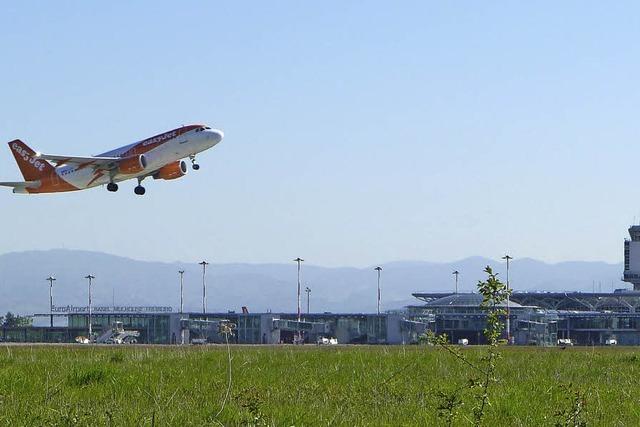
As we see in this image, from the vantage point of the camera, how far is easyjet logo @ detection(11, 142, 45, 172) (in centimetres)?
10857

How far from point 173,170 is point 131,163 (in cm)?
398

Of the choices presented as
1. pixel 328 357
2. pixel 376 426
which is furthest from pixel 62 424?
pixel 328 357

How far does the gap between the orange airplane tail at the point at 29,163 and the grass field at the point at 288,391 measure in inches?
3041

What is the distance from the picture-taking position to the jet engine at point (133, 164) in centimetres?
9681

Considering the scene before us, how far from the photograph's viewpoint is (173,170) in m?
99.4

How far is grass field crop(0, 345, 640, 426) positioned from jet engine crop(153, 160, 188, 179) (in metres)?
66.6

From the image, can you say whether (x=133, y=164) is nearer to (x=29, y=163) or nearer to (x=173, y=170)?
(x=173, y=170)

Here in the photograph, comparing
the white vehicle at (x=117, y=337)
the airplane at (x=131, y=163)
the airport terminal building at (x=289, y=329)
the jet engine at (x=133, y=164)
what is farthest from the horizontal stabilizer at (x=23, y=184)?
the airport terminal building at (x=289, y=329)

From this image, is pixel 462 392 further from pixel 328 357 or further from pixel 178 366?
pixel 328 357

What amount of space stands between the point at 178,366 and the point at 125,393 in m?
6.70

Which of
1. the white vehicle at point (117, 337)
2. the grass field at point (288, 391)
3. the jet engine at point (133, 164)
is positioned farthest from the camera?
the white vehicle at point (117, 337)

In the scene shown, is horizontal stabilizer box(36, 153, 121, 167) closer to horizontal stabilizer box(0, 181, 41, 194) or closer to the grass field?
horizontal stabilizer box(0, 181, 41, 194)

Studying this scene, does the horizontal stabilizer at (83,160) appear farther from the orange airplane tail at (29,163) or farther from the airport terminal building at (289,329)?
the airport terminal building at (289,329)

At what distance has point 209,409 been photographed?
766 inches
